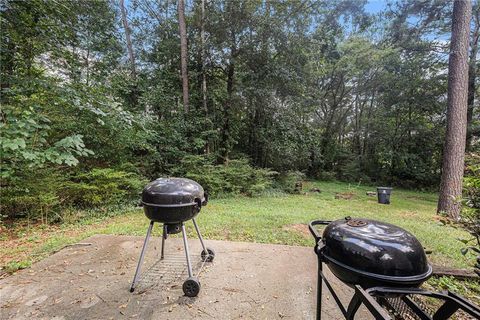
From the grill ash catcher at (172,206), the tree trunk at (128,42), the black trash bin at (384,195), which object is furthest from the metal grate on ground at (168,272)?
the tree trunk at (128,42)

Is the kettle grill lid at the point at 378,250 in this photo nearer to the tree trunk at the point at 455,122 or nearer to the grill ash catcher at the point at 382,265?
the grill ash catcher at the point at 382,265

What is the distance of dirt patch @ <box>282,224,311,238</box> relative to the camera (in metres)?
3.53

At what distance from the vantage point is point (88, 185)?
187 inches

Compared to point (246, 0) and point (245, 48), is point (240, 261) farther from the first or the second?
point (246, 0)

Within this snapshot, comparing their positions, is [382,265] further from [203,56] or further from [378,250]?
[203,56]

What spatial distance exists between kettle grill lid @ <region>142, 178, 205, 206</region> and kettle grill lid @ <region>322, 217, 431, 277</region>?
1233 millimetres

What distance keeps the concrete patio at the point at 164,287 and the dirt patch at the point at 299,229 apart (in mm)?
729

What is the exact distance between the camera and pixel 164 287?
204cm

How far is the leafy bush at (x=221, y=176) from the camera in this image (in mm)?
6613

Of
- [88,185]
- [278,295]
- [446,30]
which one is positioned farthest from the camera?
[446,30]

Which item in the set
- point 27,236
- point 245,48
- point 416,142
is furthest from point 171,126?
point 416,142

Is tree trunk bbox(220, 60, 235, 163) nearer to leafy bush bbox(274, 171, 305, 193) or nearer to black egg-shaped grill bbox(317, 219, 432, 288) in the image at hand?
leafy bush bbox(274, 171, 305, 193)

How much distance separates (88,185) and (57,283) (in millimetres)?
3092

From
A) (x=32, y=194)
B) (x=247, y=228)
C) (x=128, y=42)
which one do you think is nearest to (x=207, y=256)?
(x=247, y=228)
